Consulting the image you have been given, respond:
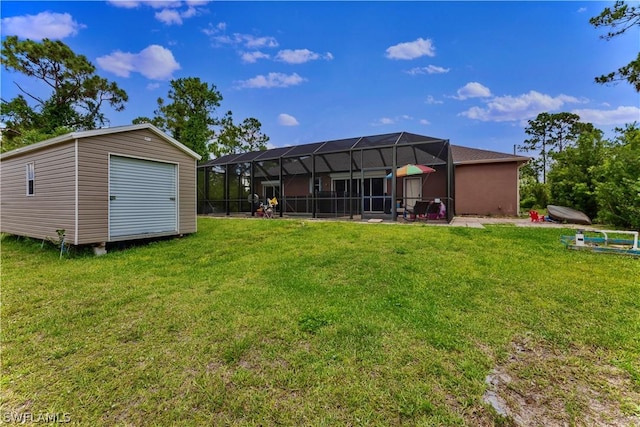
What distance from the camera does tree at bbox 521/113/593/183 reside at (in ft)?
89.0

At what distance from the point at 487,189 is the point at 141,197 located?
1447 cm

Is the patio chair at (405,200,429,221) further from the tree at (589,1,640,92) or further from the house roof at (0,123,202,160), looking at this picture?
the house roof at (0,123,202,160)

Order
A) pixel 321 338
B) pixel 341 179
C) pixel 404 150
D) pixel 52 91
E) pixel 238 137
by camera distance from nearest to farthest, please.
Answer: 1. pixel 321 338
2. pixel 404 150
3. pixel 341 179
4. pixel 52 91
5. pixel 238 137

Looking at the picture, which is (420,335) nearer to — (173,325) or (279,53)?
(173,325)

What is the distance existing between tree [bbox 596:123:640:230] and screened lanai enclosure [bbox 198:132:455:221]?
13.8 ft

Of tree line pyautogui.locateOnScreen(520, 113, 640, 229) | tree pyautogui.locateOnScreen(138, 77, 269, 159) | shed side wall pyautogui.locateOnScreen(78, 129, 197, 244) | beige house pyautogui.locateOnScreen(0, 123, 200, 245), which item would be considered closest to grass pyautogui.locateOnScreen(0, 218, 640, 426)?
shed side wall pyautogui.locateOnScreen(78, 129, 197, 244)

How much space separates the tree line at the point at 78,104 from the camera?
61.3ft

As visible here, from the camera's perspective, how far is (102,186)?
6.62 meters

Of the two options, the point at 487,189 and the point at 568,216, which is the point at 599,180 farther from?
the point at 487,189

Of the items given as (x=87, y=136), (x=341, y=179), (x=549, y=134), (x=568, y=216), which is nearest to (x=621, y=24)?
(x=568, y=216)

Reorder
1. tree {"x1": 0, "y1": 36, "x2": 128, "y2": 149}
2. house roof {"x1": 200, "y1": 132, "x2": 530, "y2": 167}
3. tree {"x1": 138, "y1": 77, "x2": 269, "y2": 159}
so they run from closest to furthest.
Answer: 1. house roof {"x1": 200, "y1": 132, "x2": 530, "y2": 167}
2. tree {"x1": 0, "y1": 36, "x2": 128, "y2": 149}
3. tree {"x1": 138, "y1": 77, "x2": 269, "y2": 159}

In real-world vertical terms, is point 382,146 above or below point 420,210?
above

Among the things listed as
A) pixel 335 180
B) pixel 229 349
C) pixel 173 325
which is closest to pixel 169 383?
pixel 229 349

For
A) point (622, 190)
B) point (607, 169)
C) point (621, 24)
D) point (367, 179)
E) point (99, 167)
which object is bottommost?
point (622, 190)
